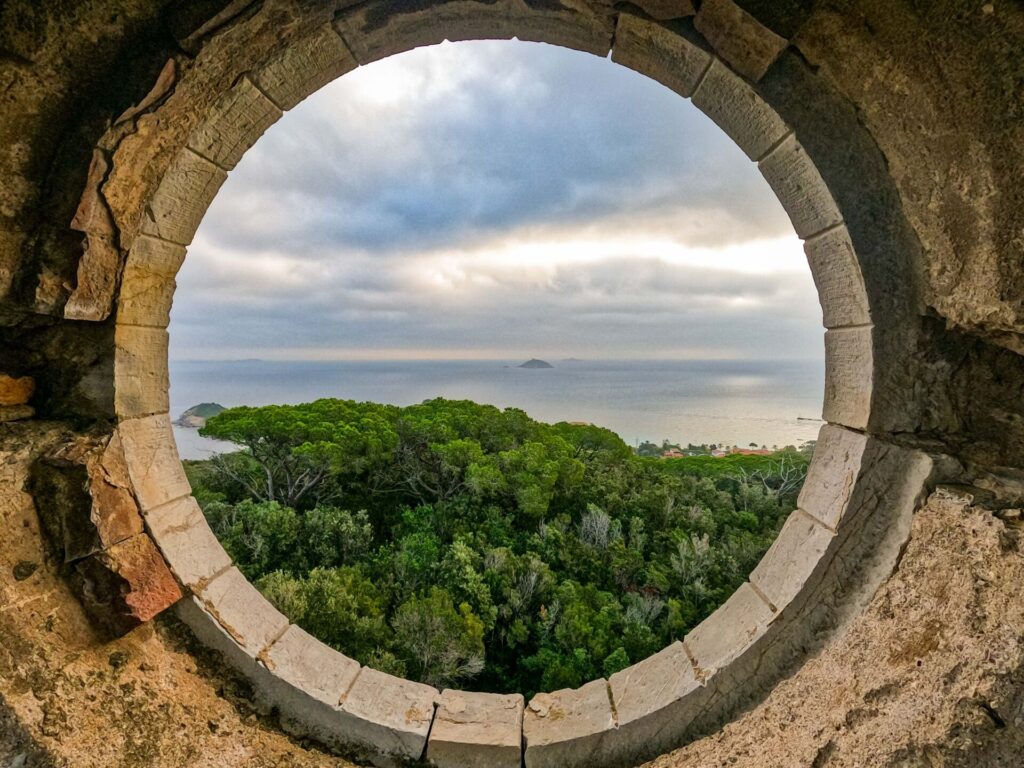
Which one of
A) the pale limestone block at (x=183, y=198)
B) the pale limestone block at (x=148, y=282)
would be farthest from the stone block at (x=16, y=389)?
the pale limestone block at (x=183, y=198)

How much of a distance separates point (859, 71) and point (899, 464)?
75.6 inches

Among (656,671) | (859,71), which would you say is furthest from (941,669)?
(859,71)

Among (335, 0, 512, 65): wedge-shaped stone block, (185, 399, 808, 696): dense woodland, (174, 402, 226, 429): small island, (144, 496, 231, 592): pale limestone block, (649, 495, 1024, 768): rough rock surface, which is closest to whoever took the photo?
(649, 495, 1024, 768): rough rock surface

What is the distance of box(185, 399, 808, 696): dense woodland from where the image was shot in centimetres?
573

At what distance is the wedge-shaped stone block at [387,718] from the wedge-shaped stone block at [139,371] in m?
2.00

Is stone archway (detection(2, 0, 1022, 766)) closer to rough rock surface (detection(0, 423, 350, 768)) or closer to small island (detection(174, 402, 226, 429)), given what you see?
rough rock surface (detection(0, 423, 350, 768))

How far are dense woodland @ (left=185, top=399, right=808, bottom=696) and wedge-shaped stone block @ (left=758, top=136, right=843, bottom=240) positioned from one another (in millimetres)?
5137

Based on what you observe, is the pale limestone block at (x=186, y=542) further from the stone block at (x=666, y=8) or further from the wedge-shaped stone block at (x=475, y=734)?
the stone block at (x=666, y=8)

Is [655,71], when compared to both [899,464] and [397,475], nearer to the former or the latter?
[899,464]

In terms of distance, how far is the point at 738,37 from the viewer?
2271mm

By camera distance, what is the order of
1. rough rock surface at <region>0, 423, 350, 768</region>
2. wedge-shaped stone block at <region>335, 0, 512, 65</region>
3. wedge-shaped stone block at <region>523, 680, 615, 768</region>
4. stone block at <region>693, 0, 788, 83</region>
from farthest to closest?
wedge-shaped stone block at <region>523, 680, 615, 768</region>
wedge-shaped stone block at <region>335, 0, 512, 65</region>
stone block at <region>693, 0, 788, 83</region>
rough rock surface at <region>0, 423, 350, 768</region>

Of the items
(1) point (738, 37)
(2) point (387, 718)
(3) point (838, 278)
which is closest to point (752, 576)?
(3) point (838, 278)

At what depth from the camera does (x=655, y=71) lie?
2.51 meters

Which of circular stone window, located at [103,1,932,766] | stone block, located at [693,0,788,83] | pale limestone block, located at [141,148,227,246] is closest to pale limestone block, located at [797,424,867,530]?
circular stone window, located at [103,1,932,766]
